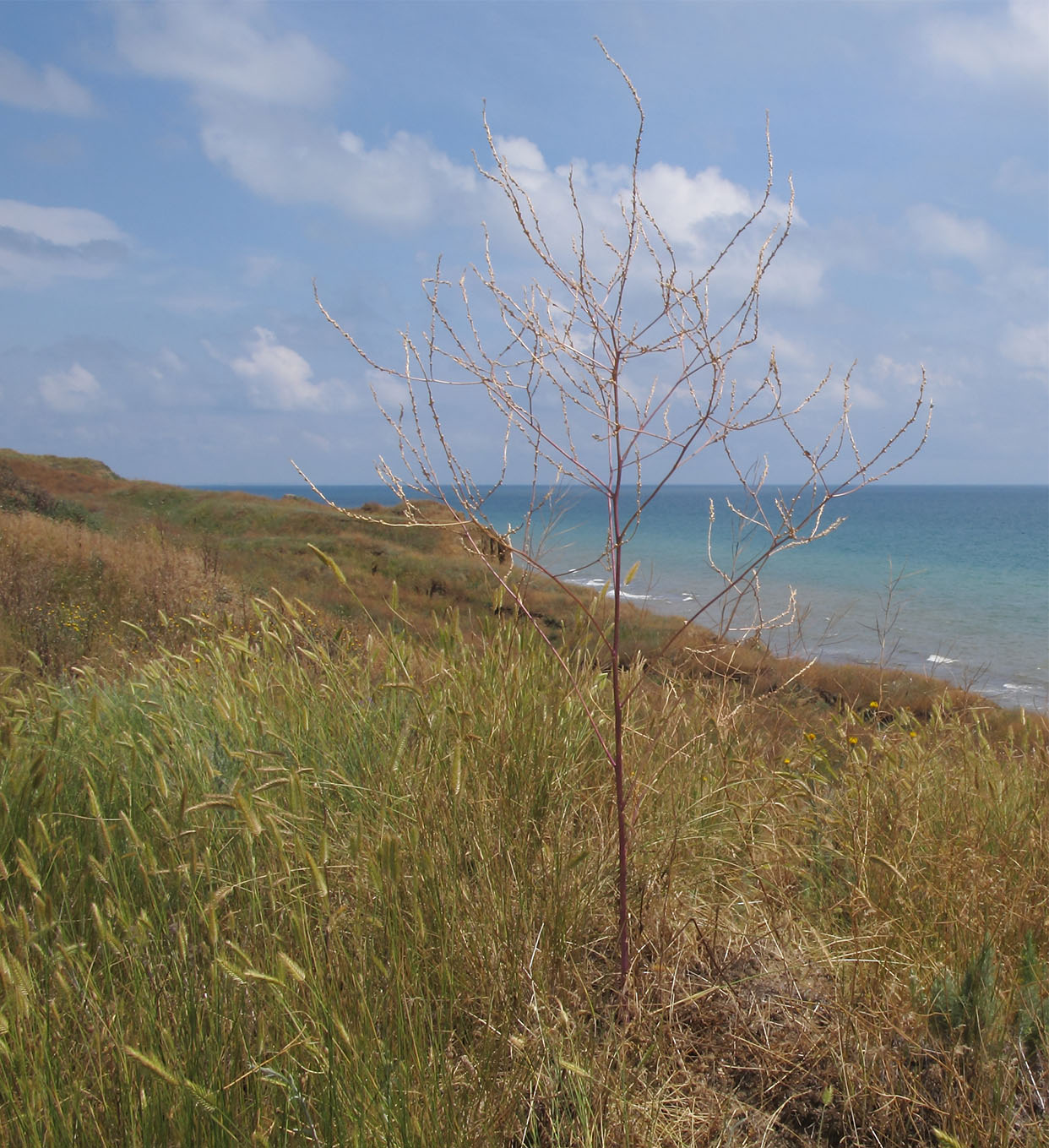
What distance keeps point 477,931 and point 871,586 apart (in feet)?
100

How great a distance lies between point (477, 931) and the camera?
2.03 m

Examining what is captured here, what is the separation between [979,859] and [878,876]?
321 millimetres

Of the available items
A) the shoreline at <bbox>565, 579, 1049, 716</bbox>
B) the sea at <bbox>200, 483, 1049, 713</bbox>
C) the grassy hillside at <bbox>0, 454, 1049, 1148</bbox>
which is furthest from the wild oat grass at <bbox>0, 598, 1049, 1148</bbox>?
the shoreline at <bbox>565, 579, 1049, 716</bbox>

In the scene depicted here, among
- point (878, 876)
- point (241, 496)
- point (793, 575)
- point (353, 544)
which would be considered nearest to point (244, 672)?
point (878, 876)

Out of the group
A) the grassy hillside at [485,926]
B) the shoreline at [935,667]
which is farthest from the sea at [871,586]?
the grassy hillside at [485,926]

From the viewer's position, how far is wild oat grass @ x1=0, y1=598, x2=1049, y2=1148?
1529 mm

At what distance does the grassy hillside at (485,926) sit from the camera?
1534 millimetres

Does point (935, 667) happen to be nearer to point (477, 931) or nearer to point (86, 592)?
point (477, 931)

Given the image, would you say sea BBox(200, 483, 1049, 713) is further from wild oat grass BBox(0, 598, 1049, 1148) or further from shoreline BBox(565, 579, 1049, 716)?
wild oat grass BBox(0, 598, 1049, 1148)

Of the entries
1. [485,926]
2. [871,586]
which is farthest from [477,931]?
[871,586]

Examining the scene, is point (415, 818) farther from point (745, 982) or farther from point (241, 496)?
point (241, 496)

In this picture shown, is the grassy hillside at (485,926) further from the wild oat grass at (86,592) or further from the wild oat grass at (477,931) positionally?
Result: the wild oat grass at (86,592)

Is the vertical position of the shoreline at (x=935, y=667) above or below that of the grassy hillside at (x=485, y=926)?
below

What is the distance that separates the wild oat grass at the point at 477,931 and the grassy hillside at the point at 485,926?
0.04 feet
